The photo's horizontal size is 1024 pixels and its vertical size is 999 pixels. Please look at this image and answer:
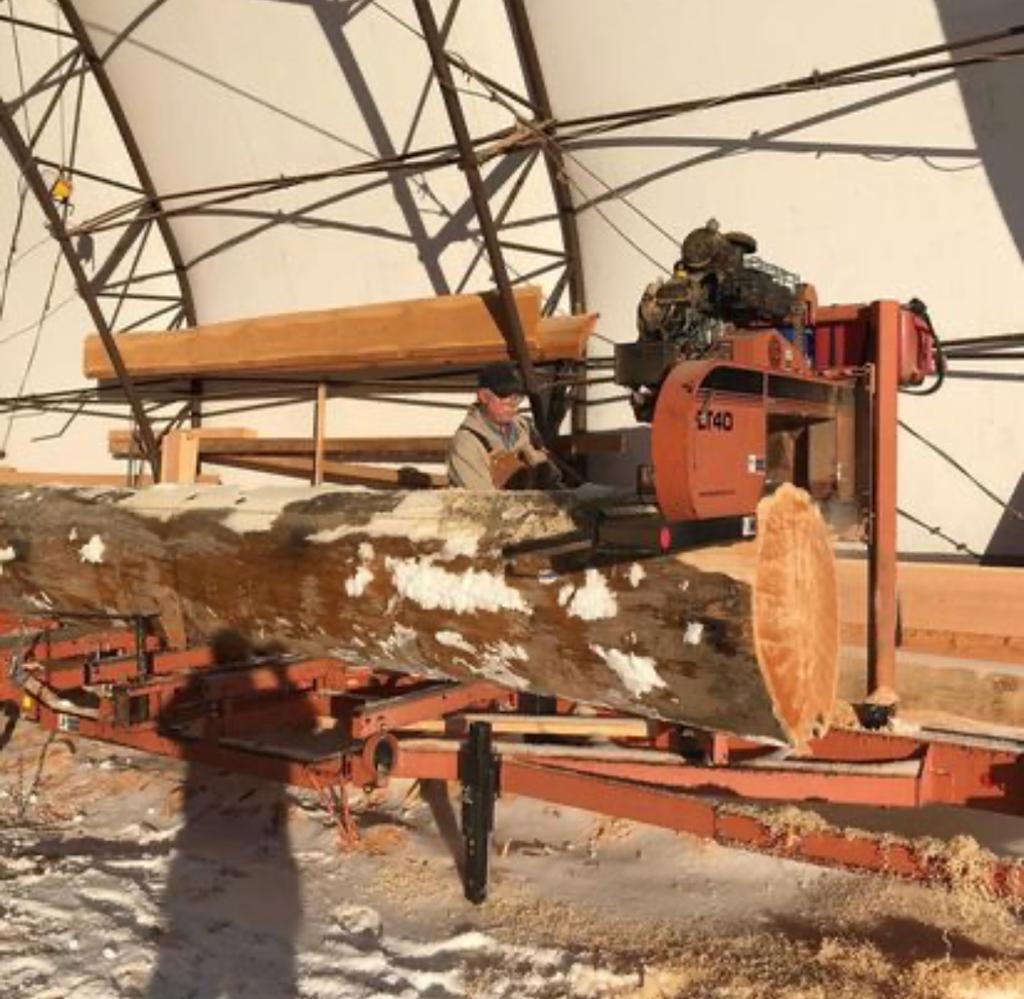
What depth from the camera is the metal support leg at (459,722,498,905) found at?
3.43 meters

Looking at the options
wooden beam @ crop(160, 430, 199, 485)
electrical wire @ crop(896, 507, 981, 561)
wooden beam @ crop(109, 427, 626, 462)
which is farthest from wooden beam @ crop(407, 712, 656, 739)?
wooden beam @ crop(160, 430, 199, 485)

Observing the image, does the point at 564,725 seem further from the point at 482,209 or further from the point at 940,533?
the point at 482,209

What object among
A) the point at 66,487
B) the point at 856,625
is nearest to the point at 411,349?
the point at 66,487

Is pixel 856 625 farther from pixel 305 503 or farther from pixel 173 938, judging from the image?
pixel 173 938

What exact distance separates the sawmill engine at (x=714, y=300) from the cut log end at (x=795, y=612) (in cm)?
Result: 62

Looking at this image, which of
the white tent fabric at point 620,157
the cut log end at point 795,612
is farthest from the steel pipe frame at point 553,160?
the cut log end at point 795,612

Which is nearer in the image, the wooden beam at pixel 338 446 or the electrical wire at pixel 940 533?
the electrical wire at pixel 940 533

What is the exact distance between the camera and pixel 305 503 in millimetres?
3922

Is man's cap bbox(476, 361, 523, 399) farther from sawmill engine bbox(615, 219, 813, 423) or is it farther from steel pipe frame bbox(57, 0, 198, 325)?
steel pipe frame bbox(57, 0, 198, 325)

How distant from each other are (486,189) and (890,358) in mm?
5204

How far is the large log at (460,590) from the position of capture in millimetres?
2678

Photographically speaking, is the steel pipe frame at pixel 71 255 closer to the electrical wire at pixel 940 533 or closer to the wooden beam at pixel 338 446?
the wooden beam at pixel 338 446

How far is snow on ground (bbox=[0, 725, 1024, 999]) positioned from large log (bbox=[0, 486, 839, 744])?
0.81 metres

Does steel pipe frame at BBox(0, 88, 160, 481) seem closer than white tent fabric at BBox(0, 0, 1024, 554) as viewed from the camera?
No
